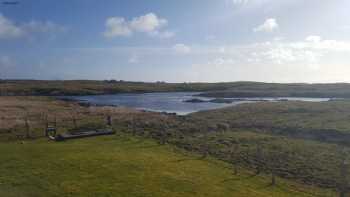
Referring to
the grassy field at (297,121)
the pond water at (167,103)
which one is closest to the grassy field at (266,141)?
the grassy field at (297,121)

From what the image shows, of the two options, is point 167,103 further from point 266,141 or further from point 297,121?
point 266,141

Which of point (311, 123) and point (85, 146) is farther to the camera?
point (311, 123)

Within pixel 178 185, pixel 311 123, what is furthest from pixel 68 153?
pixel 311 123

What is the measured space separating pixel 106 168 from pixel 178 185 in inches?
243

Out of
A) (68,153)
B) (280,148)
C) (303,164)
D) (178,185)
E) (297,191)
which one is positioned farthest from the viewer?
(280,148)

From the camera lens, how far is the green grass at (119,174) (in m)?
21.4

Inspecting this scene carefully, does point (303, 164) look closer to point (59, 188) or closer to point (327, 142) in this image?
point (327, 142)

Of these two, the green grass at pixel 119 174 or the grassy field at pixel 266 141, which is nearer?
the green grass at pixel 119 174

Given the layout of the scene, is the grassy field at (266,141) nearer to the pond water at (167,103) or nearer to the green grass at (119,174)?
the green grass at (119,174)

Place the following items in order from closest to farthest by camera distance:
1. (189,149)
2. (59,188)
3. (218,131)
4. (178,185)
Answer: (59,188) < (178,185) < (189,149) < (218,131)

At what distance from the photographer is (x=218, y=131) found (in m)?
50.2

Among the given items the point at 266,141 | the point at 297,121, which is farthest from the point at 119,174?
the point at 297,121

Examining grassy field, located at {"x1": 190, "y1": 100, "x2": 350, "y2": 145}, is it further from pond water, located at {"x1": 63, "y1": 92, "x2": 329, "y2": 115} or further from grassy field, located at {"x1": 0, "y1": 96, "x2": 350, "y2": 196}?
pond water, located at {"x1": 63, "y1": 92, "x2": 329, "y2": 115}

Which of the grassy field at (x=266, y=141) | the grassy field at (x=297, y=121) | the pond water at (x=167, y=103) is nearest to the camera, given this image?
the grassy field at (x=266, y=141)
